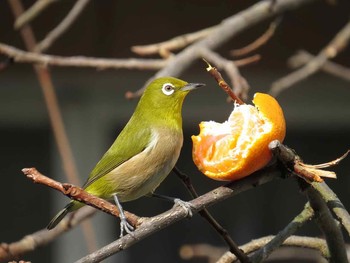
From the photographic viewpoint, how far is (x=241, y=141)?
4.60 ft

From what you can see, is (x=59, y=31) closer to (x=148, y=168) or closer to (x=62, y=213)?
(x=148, y=168)

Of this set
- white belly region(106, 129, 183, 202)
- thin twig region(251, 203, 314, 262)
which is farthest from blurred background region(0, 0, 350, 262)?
thin twig region(251, 203, 314, 262)

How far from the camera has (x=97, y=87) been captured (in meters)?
4.46

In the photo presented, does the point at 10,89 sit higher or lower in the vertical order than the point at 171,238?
higher

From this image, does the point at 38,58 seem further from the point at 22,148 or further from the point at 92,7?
the point at 22,148

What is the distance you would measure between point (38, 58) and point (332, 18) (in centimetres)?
233

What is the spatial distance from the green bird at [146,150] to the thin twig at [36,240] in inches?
4.1

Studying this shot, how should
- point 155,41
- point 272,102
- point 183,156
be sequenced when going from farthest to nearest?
point 183,156, point 155,41, point 272,102

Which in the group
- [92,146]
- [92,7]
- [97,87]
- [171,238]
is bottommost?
[171,238]

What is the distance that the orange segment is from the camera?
130cm

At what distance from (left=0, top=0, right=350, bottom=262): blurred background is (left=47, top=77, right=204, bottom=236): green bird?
205 centimetres

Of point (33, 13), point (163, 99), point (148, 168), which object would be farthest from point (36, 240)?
point (33, 13)

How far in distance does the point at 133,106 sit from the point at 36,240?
8.21ft

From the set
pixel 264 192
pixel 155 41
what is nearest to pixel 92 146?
pixel 155 41
